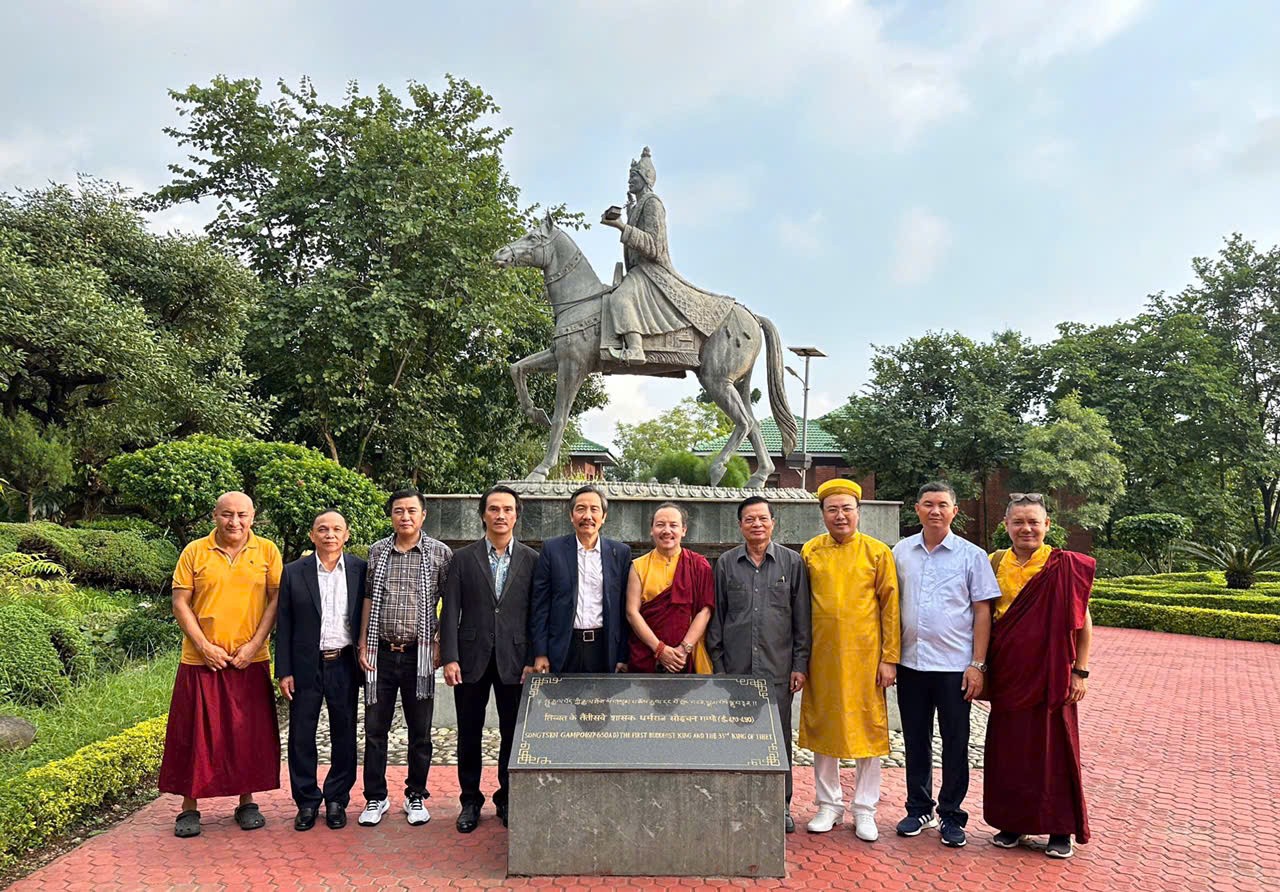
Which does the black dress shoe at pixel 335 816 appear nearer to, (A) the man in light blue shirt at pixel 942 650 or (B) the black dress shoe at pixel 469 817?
(B) the black dress shoe at pixel 469 817

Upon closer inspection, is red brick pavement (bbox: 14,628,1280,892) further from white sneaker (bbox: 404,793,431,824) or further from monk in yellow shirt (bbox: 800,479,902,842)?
monk in yellow shirt (bbox: 800,479,902,842)

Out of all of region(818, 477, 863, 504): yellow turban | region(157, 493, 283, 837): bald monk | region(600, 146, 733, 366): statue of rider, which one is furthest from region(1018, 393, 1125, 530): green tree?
region(157, 493, 283, 837): bald monk

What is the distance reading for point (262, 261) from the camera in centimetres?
1923

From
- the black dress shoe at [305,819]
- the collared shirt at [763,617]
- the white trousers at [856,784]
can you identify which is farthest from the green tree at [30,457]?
the white trousers at [856,784]

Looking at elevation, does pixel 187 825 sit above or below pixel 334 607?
below

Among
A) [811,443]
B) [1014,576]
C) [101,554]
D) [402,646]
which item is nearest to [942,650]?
[1014,576]

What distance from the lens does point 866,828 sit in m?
4.41

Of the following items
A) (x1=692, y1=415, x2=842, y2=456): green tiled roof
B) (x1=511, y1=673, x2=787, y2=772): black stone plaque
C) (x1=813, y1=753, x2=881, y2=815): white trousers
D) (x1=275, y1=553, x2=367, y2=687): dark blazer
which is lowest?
(x1=813, y1=753, x2=881, y2=815): white trousers

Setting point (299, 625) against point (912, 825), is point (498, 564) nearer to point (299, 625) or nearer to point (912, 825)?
point (299, 625)

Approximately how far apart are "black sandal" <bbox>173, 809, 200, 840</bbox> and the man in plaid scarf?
2.63ft

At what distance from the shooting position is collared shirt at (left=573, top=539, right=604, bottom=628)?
4.54 metres

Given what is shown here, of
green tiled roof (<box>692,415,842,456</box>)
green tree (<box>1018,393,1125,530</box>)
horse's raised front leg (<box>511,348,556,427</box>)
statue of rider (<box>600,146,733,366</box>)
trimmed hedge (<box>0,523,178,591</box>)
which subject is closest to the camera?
statue of rider (<box>600,146,733,366</box>)

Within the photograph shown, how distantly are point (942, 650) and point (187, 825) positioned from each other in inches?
152

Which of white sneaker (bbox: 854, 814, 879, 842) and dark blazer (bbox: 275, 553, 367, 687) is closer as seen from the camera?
white sneaker (bbox: 854, 814, 879, 842)
